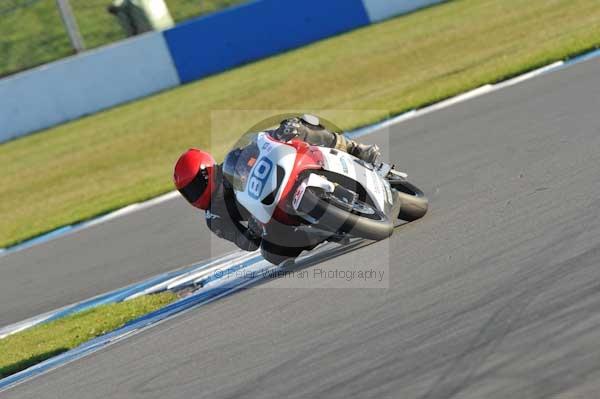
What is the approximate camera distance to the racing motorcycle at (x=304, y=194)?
253 inches

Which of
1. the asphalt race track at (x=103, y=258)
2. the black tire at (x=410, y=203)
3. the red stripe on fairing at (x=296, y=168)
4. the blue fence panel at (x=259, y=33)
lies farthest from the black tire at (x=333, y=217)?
the blue fence panel at (x=259, y=33)

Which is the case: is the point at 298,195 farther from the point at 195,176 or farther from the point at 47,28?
the point at 47,28

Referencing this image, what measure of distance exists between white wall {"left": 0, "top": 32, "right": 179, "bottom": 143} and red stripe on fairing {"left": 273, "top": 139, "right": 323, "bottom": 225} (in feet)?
50.9

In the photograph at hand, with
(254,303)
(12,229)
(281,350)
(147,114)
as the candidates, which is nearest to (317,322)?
(281,350)

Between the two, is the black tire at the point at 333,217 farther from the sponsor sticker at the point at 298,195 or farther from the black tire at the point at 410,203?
the black tire at the point at 410,203

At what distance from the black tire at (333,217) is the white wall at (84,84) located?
15.8m

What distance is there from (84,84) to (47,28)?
7.93ft

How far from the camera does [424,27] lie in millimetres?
19828

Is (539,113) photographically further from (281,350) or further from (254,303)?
(281,350)

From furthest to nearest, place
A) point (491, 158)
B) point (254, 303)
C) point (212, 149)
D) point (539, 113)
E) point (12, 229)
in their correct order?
point (212, 149) → point (12, 229) → point (539, 113) → point (491, 158) → point (254, 303)

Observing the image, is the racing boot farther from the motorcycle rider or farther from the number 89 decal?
the number 89 decal

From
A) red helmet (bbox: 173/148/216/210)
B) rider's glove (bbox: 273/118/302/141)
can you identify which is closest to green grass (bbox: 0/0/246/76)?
red helmet (bbox: 173/148/216/210)

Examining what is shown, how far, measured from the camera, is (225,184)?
7.01 m

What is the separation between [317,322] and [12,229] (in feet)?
31.2
